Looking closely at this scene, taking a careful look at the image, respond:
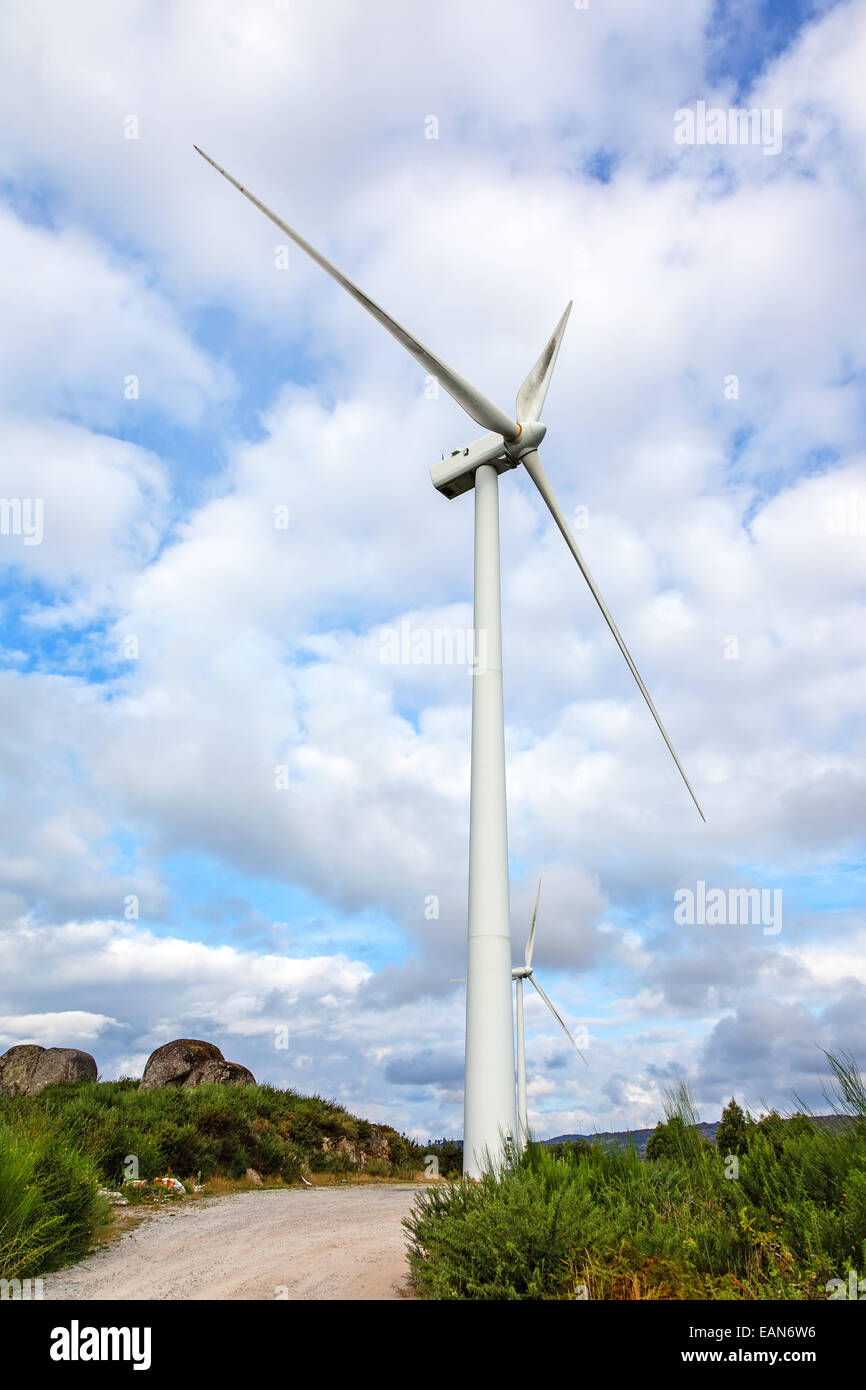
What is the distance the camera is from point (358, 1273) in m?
10.8

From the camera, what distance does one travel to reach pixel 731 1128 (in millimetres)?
16281

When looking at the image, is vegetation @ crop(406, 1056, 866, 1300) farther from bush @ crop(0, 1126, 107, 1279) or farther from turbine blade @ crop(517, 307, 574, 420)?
turbine blade @ crop(517, 307, 574, 420)

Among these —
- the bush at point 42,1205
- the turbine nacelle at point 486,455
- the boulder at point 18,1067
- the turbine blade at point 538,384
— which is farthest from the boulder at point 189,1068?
the turbine blade at point 538,384

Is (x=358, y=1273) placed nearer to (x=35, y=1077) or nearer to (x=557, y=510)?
(x=557, y=510)

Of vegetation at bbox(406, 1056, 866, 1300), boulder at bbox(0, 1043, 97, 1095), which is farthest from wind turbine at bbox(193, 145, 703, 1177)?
boulder at bbox(0, 1043, 97, 1095)

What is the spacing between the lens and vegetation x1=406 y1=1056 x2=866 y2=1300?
7863 mm

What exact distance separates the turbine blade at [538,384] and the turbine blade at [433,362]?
117cm

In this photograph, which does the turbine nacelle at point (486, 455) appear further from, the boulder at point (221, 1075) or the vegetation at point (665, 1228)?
the boulder at point (221, 1075)

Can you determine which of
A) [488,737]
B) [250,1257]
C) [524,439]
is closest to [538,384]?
[524,439]

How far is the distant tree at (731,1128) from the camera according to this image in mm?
15664

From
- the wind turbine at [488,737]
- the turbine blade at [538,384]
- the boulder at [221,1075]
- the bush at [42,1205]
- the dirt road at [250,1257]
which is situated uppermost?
the turbine blade at [538,384]

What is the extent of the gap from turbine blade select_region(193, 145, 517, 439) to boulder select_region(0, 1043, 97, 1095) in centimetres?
2794

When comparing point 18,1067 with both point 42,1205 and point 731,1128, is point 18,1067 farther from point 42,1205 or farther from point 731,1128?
point 731,1128
